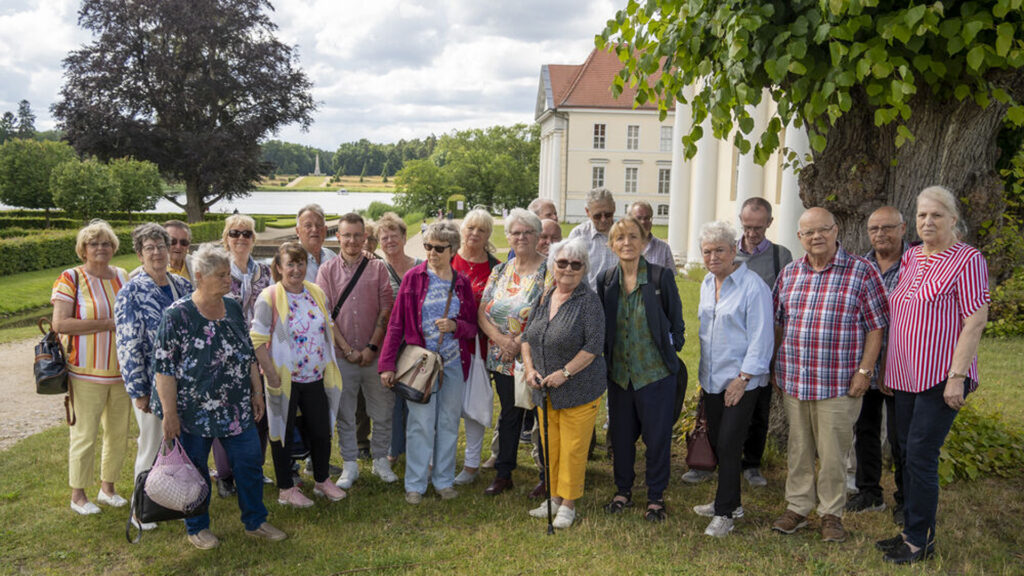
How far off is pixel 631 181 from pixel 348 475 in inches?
1691

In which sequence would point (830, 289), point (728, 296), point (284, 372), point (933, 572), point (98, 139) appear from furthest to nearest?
point (98, 139)
point (284, 372)
point (728, 296)
point (830, 289)
point (933, 572)

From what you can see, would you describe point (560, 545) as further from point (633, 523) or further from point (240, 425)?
point (240, 425)

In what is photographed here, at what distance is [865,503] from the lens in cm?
494

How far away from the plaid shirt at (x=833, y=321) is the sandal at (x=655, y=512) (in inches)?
47.2

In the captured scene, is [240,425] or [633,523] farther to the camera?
[633,523]

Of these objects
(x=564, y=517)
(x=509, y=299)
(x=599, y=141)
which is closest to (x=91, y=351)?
(x=509, y=299)

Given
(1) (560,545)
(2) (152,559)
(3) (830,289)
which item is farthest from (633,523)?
(2) (152,559)

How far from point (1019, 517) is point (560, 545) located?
3.15m

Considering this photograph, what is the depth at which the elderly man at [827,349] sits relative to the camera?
422 centimetres

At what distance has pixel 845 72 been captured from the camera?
4230 mm

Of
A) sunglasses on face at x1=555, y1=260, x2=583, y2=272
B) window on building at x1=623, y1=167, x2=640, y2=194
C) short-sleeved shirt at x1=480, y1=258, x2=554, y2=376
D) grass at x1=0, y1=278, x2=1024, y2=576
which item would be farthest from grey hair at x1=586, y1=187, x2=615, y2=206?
window on building at x1=623, y1=167, x2=640, y2=194

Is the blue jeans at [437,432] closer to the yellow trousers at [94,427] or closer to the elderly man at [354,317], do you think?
the elderly man at [354,317]

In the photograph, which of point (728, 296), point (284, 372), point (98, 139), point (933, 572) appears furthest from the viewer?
point (98, 139)

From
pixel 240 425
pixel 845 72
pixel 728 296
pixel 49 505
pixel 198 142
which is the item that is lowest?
pixel 49 505
